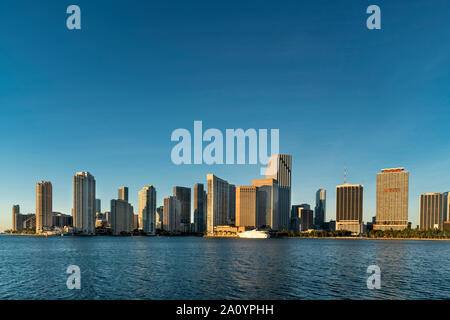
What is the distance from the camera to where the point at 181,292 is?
137ft
